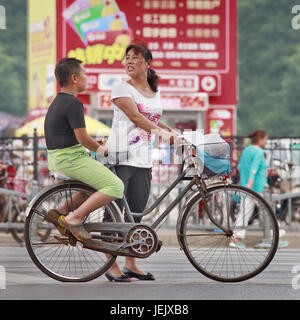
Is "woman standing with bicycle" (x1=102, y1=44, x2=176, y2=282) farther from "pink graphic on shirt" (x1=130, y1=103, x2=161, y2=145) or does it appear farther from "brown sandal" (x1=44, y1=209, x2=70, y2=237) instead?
"brown sandal" (x1=44, y1=209, x2=70, y2=237)

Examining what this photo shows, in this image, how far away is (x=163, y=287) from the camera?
20.7ft

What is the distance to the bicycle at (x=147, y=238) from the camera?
617cm

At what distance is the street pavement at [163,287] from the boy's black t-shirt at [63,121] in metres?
1.06

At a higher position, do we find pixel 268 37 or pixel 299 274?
pixel 268 37

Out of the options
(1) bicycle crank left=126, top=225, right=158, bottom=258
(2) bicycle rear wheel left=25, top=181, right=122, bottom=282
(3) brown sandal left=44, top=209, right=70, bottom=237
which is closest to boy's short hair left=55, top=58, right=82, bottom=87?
(2) bicycle rear wheel left=25, top=181, right=122, bottom=282

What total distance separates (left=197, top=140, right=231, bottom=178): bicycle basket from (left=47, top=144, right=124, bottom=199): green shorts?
2.09ft

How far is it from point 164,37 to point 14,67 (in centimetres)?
3424

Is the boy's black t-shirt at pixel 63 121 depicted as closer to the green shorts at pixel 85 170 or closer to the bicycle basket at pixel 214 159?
the green shorts at pixel 85 170

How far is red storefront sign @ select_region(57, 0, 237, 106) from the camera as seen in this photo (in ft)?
81.6

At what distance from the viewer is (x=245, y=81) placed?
176ft

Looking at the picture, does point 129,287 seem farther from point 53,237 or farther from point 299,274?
point 299,274

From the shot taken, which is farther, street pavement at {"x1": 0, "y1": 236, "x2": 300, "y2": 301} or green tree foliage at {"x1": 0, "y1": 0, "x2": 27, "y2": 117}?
green tree foliage at {"x1": 0, "y1": 0, "x2": 27, "y2": 117}
